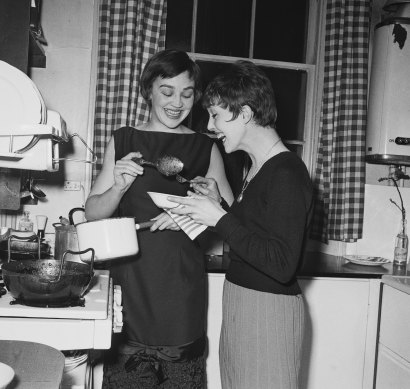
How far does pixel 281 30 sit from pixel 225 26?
0.36 meters

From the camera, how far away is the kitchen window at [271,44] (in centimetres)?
332

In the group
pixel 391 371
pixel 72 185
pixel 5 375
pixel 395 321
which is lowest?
pixel 391 371

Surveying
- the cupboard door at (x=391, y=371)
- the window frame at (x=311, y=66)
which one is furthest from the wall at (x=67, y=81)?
the cupboard door at (x=391, y=371)

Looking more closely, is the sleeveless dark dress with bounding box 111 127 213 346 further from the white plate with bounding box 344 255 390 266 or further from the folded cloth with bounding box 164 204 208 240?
the white plate with bounding box 344 255 390 266

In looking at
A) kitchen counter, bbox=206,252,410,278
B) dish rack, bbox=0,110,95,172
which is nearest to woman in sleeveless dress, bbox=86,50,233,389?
dish rack, bbox=0,110,95,172

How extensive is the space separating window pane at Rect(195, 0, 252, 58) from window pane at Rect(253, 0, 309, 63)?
0.08m

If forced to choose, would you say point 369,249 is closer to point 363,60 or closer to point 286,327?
point 363,60

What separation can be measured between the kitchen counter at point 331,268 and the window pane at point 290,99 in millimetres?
884

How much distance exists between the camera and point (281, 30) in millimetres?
3477

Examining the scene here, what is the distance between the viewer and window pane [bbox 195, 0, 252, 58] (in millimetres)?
3369

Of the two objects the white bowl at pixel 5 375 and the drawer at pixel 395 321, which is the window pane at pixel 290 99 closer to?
the drawer at pixel 395 321

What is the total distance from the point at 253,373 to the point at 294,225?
0.43 metres

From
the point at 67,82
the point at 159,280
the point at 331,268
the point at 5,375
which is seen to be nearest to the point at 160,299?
the point at 159,280

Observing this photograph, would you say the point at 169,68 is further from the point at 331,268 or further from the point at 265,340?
the point at 331,268
